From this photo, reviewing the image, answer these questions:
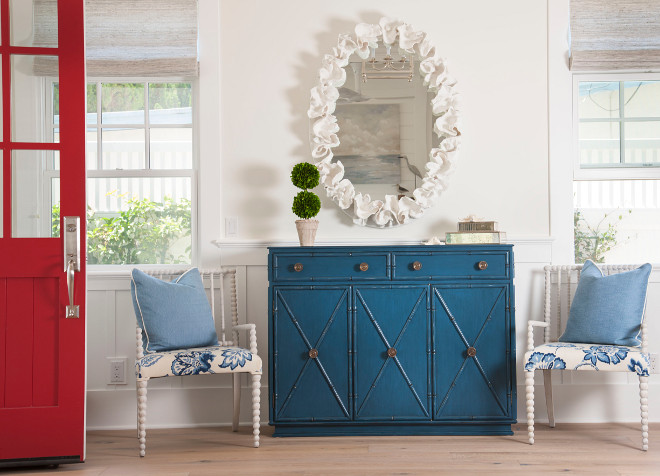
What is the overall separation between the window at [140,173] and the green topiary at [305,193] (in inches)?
27.6

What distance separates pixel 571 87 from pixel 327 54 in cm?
140

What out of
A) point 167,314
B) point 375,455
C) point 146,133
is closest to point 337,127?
point 146,133

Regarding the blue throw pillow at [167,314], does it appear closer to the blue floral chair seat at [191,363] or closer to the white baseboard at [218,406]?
the blue floral chair seat at [191,363]

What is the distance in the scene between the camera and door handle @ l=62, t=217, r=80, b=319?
287cm

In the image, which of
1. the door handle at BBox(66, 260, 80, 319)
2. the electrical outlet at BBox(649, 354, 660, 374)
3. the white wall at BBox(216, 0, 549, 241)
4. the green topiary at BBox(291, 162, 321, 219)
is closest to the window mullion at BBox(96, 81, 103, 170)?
the white wall at BBox(216, 0, 549, 241)

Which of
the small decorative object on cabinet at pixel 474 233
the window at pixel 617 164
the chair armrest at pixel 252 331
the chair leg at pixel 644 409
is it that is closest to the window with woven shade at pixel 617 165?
the window at pixel 617 164

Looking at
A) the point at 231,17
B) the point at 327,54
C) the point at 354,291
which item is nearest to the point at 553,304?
the point at 354,291

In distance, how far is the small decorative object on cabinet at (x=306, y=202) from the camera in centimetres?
336

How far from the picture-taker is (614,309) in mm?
3168

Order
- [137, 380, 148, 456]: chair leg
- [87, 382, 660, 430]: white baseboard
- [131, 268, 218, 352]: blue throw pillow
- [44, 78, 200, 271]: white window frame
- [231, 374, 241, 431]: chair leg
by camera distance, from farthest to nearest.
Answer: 1. [44, 78, 200, 271]: white window frame
2. [87, 382, 660, 430]: white baseboard
3. [231, 374, 241, 431]: chair leg
4. [131, 268, 218, 352]: blue throw pillow
5. [137, 380, 148, 456]: chair leg

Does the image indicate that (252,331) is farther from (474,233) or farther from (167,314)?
(474,233)

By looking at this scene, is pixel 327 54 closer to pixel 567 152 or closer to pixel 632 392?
pixel 567 152

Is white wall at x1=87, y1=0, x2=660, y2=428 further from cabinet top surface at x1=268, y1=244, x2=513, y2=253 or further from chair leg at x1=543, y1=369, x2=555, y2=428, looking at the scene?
cabinet top surface at x1=268, y1=244, x2=513, y2=253

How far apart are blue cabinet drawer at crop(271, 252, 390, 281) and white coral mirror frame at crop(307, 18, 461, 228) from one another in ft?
1.39
